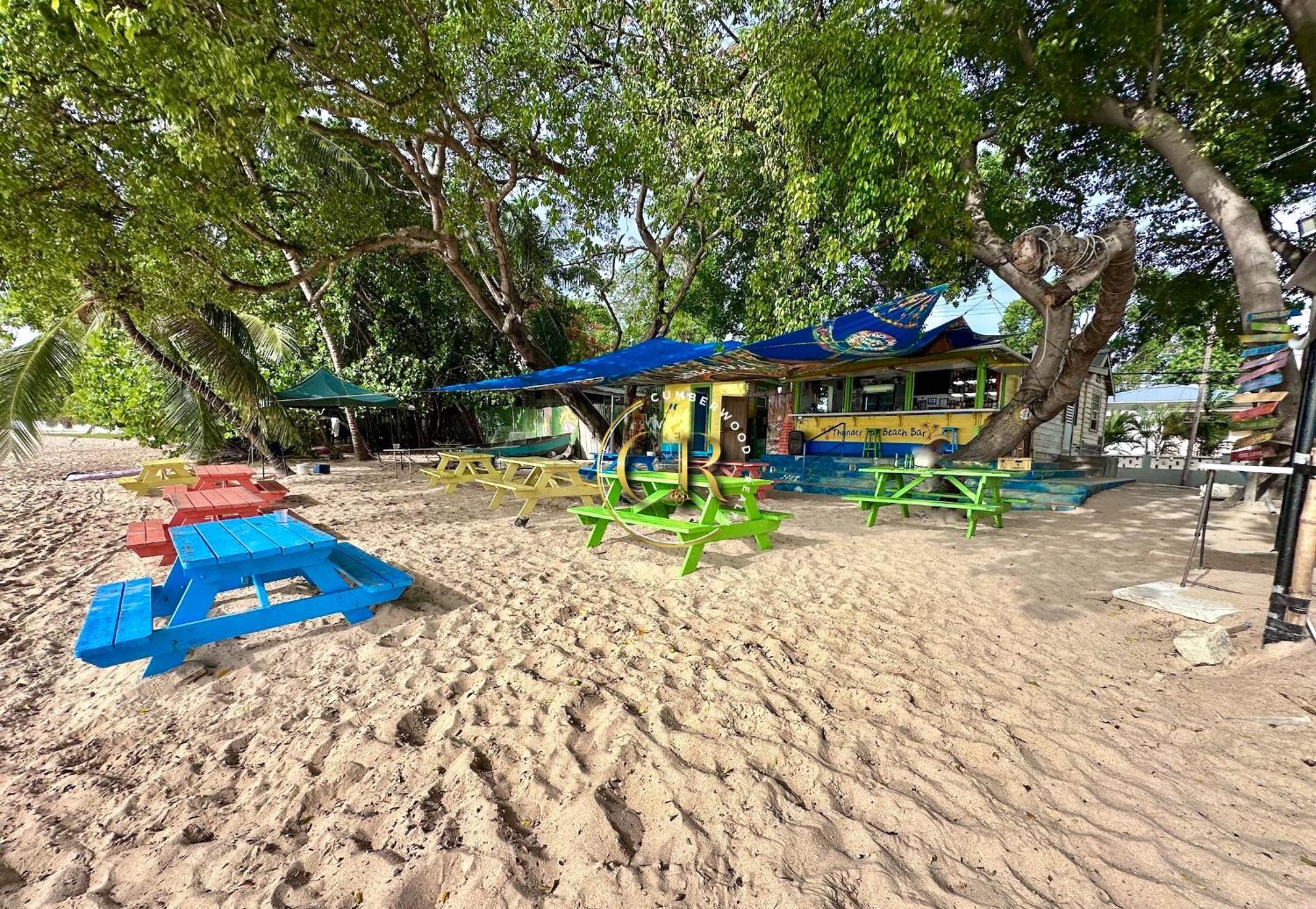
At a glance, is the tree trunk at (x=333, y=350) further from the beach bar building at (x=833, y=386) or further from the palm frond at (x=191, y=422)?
the beach bar building at (x=833, y=386)

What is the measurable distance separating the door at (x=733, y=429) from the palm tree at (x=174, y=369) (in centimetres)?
754

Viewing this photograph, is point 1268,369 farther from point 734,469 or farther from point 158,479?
point 158,479

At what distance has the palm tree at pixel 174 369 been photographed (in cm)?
638

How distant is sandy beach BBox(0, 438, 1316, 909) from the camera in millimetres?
1302

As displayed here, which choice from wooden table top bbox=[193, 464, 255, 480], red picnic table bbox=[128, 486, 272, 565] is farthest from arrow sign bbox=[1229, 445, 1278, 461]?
wooden table top bbox=[193, 464, 255, 480]

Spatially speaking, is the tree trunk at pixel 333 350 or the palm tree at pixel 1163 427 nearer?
the tree trunk at pixel 333 350

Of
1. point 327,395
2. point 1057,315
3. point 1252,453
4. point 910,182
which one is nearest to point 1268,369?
point 1252,453

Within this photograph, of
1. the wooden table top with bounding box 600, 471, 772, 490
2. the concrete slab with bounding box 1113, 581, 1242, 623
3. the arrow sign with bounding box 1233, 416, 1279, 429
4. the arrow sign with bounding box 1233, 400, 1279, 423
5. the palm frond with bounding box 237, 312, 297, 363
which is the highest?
the palm frond with bounding box 237, 312, 297, 363

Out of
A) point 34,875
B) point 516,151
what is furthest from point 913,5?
point 34,875

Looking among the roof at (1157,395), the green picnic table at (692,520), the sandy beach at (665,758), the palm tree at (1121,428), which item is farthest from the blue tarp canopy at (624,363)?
the palm tree at (1121,428)

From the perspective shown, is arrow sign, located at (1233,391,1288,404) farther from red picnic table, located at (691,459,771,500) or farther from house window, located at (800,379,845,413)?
house window, located at (800,379,845,413)

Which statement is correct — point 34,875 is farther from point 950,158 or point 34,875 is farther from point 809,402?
point 809,402

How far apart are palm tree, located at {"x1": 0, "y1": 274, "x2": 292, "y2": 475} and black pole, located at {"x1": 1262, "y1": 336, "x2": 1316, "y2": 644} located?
1035 centimetres

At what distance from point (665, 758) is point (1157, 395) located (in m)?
24.5
